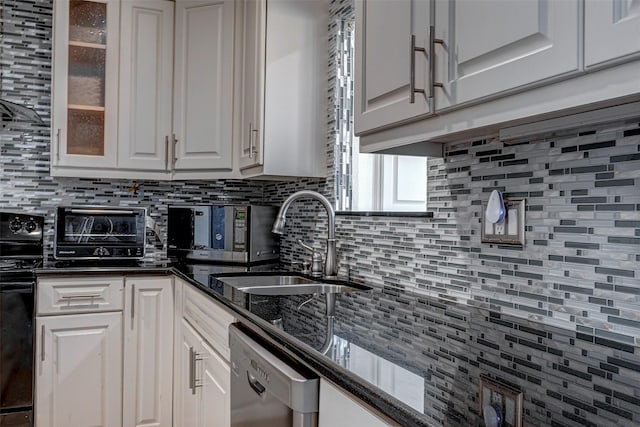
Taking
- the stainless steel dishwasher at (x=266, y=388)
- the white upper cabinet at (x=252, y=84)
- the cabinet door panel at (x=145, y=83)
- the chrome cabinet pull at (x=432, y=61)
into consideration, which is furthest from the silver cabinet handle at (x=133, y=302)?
the chrome cabinet pull at (x=432, y=61)

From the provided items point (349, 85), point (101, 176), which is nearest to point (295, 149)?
point (349, 85)

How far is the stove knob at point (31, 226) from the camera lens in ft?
8.74

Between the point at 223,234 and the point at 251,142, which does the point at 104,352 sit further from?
the point at 251,142

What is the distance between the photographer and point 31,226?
268cm

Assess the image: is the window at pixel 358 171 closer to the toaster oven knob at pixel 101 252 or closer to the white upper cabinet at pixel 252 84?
the white upper cabinet at pixel 252 84

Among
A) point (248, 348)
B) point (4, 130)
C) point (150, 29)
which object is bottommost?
point (248, 348)

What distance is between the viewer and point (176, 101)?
9.09ft

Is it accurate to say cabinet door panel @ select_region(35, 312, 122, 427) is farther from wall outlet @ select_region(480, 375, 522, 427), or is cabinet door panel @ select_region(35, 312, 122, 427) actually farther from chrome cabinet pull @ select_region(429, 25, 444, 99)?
wall outlet @ select_region(480, 375, 522, 427)

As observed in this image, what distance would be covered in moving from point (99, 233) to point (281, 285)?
1.15 m

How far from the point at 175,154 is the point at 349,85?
3.36ft

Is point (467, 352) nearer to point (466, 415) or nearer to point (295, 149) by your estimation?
point (466, 415)

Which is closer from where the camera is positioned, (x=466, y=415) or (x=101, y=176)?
(x=466, y=415)

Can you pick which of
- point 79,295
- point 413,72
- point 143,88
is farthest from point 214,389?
point 143,88

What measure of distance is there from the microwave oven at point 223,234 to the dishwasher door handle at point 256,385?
4.42 ft
